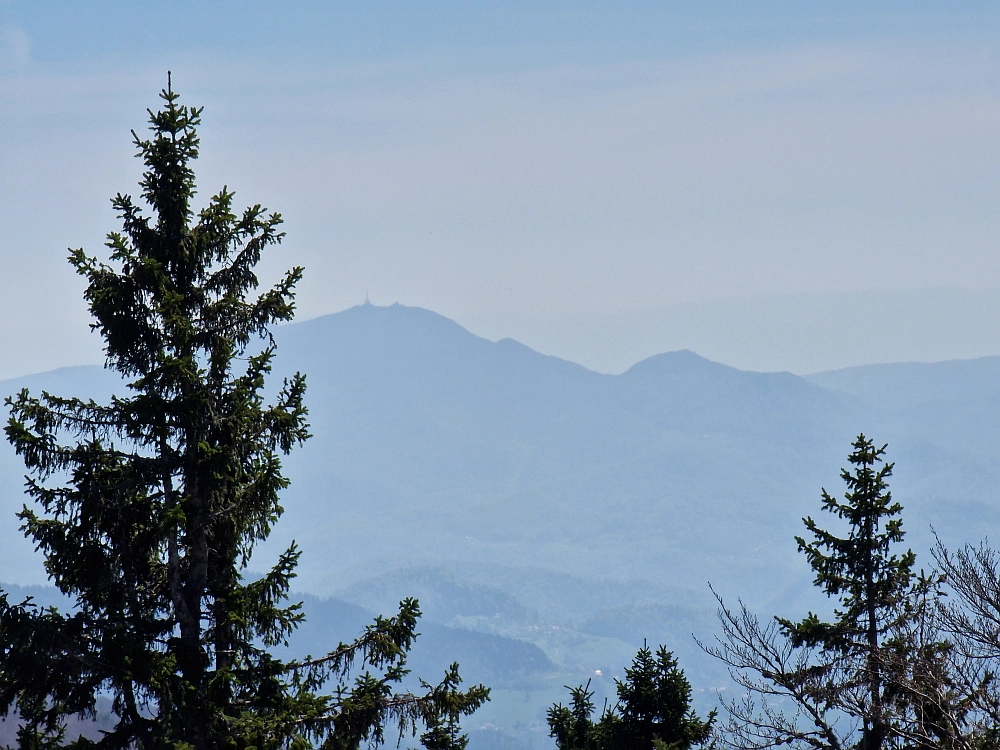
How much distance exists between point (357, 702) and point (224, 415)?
15.3 feet

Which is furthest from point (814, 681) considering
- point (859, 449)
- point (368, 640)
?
point (368, 640)

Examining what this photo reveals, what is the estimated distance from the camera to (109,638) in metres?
15.6

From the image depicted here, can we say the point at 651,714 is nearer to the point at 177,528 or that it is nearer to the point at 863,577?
the point at 863,577

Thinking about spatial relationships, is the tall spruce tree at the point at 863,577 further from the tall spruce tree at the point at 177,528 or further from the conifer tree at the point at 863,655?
the tall spruce tree at the point at 177,528

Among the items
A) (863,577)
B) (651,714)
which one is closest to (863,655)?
(863,577)

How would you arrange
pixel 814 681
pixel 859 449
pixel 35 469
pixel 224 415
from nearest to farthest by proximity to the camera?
pixel 35 469
pixel 224 415
pixel 814 681
pixel 859 449

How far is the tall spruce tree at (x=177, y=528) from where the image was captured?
15.5m

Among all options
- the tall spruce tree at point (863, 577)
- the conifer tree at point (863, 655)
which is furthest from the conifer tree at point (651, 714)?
the tall spruce tree at point (863, 577)

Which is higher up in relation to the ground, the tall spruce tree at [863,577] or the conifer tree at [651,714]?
the tall spruce tree at [863,577]

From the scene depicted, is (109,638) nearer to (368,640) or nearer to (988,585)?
(368,640)

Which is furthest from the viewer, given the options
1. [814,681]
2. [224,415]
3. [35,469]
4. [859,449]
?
[859,449]

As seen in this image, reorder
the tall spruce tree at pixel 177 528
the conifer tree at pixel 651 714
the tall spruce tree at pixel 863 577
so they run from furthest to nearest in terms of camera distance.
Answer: the conifer tree at pixel 651 714 < the tall spruce tree at pixel 863 577 < the tall spruce tree at pixel 177 528

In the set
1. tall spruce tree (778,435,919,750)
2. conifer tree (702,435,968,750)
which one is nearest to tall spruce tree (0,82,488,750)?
conifer tree (702,435,968,750)

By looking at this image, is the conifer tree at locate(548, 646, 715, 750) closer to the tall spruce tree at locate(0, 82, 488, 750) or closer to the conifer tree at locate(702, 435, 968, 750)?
the conifer tree at locate(702, 435, 968, 750)
